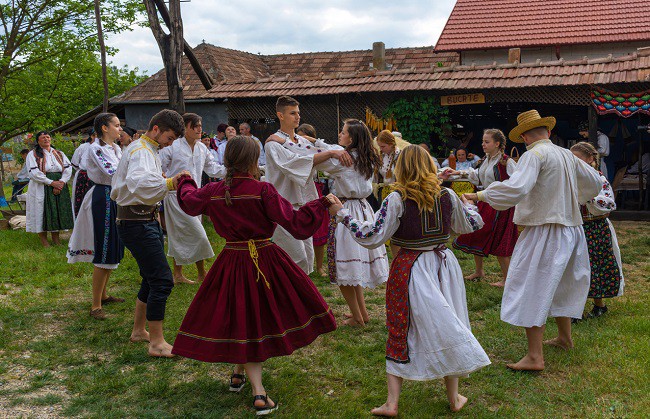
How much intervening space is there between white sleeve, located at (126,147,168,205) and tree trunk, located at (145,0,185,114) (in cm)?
685

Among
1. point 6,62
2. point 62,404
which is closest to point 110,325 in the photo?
point 62,404

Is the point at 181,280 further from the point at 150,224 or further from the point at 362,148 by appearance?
the point at 362,148

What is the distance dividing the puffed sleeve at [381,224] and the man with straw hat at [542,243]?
85 centimetres

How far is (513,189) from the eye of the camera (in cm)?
396

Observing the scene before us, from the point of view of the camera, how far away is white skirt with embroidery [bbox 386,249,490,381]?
3.37 m

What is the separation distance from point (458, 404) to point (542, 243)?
1.33 meters

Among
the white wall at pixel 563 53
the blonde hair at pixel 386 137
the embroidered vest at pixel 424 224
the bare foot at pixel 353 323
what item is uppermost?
the white wall at pixel 563 53

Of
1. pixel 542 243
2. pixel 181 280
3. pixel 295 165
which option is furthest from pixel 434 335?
pixel 181 280

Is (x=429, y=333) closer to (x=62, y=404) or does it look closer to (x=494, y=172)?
(x=62, y=404)

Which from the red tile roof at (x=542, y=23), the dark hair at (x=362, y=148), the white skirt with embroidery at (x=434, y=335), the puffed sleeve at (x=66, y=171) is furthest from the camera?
the red tile roof at (x=542, y=23)

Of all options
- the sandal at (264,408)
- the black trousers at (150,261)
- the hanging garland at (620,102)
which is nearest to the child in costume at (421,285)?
the sandal at (264,408)

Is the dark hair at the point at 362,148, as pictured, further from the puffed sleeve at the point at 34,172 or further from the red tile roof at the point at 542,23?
the red tile roof at the point at 542,23

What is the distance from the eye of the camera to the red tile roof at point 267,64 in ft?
58.0

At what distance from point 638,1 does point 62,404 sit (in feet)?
55.1
